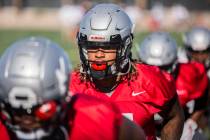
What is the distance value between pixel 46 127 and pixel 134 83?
1.54 metres

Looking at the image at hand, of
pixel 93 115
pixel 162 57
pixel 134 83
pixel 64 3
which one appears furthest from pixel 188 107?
pixel 64 3

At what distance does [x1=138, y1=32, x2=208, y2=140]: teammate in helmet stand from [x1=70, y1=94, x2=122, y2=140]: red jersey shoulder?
3116 mm

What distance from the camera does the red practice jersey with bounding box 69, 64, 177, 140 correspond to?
4332 mm

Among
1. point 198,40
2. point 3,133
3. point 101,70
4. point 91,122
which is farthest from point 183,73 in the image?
point 3,133

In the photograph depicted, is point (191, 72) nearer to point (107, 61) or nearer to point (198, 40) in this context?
point (198, 40)

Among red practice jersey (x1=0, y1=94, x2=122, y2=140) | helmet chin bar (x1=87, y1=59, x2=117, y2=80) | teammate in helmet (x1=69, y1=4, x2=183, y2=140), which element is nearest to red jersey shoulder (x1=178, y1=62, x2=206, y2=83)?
teammate in helmet (x1=69, y1=4, x2=183, y2=140)

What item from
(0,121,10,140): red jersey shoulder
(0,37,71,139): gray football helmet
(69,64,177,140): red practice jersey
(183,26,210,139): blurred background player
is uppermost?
(0,37,71,139): gray football helmet

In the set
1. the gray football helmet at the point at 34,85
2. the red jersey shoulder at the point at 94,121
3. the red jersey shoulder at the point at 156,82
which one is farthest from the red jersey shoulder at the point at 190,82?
the gray football helmet at the point at 34,85

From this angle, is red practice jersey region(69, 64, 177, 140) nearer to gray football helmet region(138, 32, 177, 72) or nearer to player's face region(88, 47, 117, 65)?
player's face region(88, 47, 117, 65)

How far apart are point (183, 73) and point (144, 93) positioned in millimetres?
2095

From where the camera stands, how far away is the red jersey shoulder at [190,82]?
6.30 meters

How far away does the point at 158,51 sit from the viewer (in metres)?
6.57

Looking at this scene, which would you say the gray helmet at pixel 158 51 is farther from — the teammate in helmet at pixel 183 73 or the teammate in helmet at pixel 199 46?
the teammate in helmet at pixel 199 46

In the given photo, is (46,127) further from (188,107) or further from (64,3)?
(64,3)
